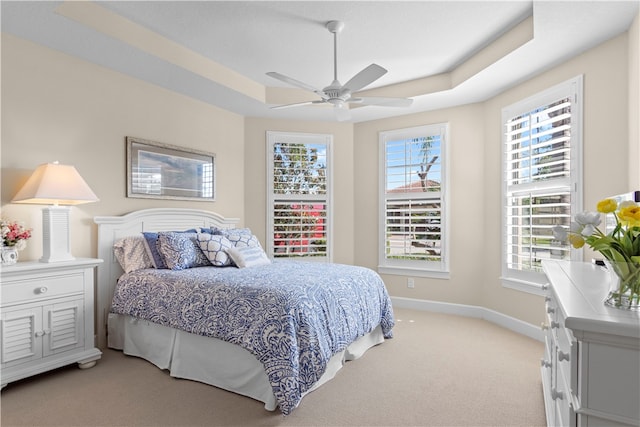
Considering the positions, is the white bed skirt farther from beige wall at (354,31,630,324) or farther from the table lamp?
beige wall at (354,31,630,324)

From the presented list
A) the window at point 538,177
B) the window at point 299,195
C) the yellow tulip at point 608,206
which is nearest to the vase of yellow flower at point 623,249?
the yellow tulip at point 608,206

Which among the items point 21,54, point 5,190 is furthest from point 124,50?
point 5,190

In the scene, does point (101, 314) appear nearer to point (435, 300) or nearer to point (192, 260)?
point (192, 260)

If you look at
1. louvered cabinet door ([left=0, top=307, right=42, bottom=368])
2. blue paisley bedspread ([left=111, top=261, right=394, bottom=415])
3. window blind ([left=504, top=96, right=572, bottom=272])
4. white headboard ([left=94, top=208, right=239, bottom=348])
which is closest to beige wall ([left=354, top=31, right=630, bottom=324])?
window blind ([left=504, top=96, right=572, bottom=272])

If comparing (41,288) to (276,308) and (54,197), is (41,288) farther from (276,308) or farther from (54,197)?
(276,308)

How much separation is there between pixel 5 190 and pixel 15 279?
2.50 ft

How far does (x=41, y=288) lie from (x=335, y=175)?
3.60 m

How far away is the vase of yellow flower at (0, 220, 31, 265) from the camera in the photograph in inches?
103

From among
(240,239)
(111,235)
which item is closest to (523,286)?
(240,239)

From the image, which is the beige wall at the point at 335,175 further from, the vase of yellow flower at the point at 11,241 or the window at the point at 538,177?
the vase of yellow flower at the point at 11,241

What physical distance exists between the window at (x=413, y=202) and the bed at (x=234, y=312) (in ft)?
4.87

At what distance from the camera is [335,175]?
5.29 meters

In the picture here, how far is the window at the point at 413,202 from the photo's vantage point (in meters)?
4.74

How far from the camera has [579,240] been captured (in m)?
1.26
